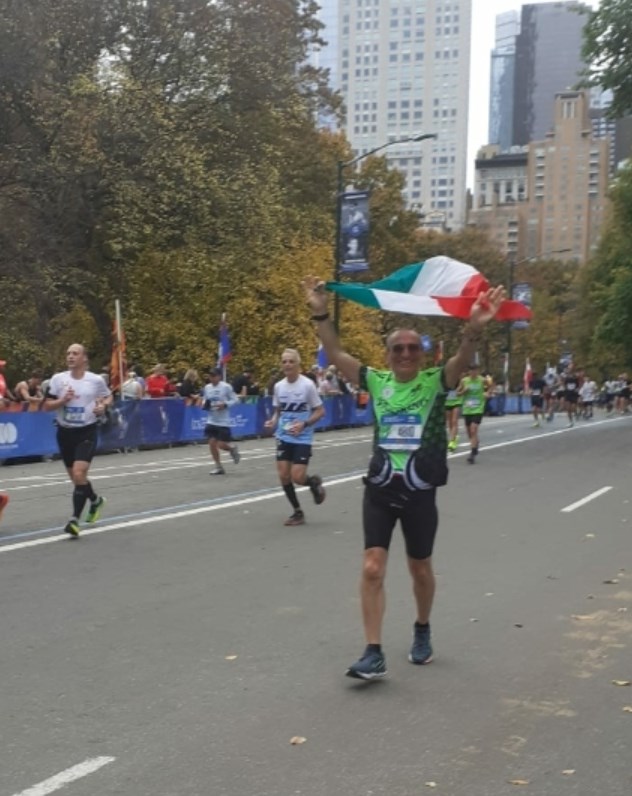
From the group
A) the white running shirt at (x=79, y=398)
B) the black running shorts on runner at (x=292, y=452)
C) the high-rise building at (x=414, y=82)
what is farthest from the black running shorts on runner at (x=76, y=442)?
the high-rise building at (x=414, y=82)

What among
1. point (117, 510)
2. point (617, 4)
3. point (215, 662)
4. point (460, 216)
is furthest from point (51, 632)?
point (460, 216)

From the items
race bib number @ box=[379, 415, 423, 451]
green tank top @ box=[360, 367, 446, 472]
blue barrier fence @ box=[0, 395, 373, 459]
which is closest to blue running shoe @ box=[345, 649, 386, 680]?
green tank top @ box=[360, 367, 446, 472]

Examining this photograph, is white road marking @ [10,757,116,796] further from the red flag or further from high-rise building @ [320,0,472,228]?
high-rise building @ [320,0,472,228]

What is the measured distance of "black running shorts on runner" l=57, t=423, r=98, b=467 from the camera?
31.9ft

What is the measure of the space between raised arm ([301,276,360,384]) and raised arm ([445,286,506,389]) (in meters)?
0.60

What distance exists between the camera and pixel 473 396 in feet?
60.4

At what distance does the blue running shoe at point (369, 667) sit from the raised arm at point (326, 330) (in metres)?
1.48

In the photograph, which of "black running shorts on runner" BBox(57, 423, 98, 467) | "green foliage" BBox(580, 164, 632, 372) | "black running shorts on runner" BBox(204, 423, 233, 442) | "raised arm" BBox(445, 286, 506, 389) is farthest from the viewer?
"green foliage" BBox(580, 164, 632, 372)

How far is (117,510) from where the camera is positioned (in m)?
11.5

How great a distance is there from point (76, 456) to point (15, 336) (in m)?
19.5

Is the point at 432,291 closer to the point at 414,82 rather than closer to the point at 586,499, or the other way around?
the point at 586,499

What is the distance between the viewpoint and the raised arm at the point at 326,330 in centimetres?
555

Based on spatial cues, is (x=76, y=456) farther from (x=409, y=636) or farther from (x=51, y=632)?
(x=409, y=636)

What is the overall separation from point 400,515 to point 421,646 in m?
0.79
